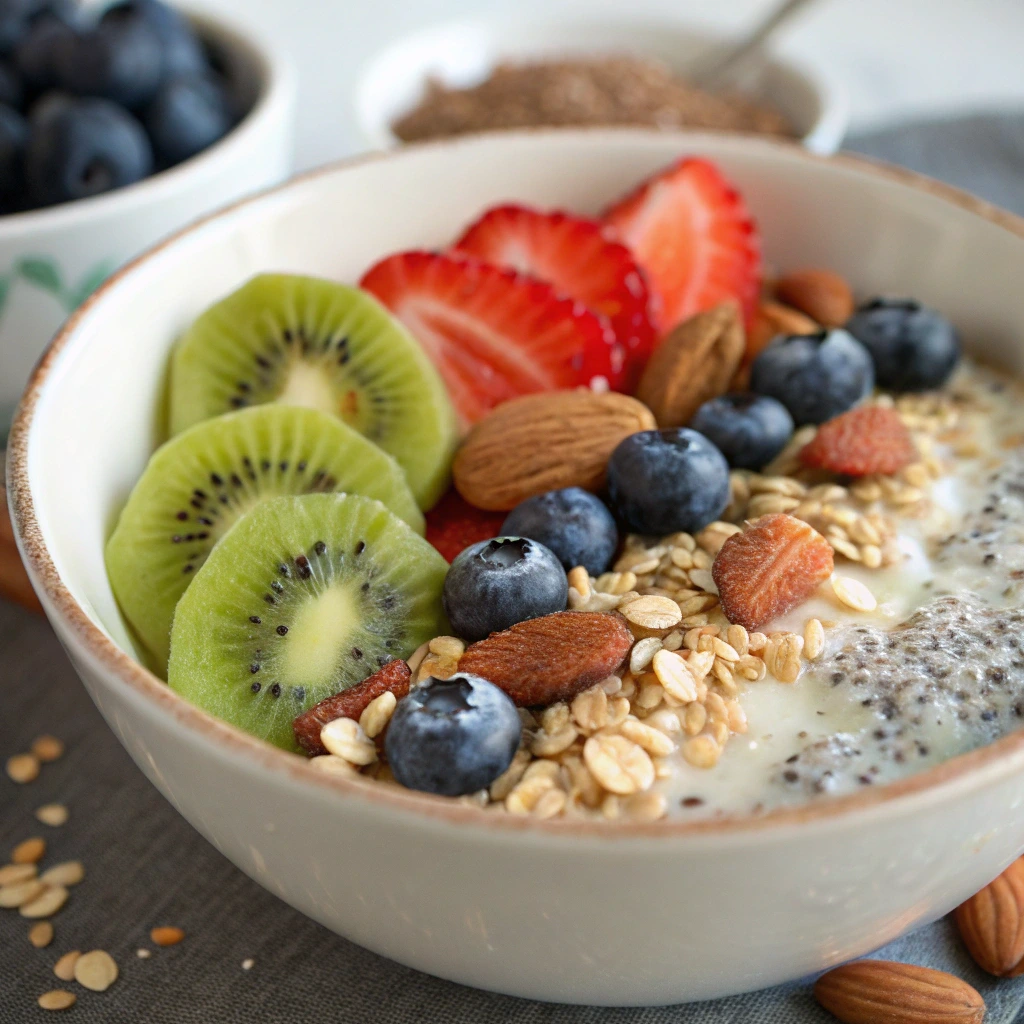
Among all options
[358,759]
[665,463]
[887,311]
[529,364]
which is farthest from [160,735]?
[887,311]

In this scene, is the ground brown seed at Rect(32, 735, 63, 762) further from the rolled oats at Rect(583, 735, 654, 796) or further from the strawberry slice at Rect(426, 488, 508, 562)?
the rolled oats at Rect(583, 735, 654, 796)

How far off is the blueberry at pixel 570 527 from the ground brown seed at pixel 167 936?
0.40 meters

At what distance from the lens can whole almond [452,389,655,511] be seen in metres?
0.98

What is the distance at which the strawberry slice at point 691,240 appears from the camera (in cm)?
123

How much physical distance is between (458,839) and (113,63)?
46.9 inches

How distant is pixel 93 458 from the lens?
942 mm

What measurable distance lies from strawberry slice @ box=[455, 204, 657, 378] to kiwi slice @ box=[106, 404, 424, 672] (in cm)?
31

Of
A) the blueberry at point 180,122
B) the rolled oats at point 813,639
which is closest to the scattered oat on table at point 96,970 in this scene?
the rolled oats at point 813,639

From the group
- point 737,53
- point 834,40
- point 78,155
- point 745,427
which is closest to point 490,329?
point 745,427

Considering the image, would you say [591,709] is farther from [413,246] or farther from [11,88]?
[11,88]

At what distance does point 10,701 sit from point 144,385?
333 mm

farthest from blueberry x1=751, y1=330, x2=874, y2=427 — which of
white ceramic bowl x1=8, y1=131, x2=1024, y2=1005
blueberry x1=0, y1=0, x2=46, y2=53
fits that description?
blueberry x1=0, y1=0, x2=46, y2=53

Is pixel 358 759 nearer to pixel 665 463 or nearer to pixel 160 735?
pixel 160 735

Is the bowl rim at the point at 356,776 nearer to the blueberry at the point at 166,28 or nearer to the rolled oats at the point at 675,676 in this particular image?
the rolled oats at the point at 675,676
